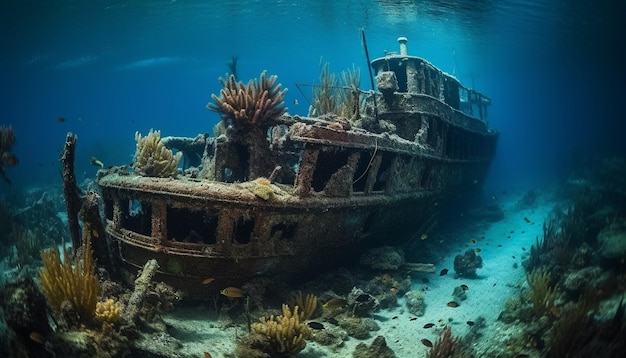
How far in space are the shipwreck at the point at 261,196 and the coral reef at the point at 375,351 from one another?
2429 millimetres

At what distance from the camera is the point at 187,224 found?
8320 mm

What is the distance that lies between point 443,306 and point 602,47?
104ft

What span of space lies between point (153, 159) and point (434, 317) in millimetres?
7582

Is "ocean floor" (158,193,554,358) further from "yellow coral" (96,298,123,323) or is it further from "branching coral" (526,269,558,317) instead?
"yellow coral" (96,298,123,323)

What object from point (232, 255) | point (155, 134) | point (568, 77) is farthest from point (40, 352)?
point (568, 77)

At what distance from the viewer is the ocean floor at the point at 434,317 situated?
625 centimetres

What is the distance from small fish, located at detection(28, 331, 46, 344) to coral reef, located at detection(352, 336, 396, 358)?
15.7ft

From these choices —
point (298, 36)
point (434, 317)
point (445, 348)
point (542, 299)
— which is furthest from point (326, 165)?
point (298, 36)

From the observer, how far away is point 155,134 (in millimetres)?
8289

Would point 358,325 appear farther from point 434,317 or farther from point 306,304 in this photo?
point 434,317

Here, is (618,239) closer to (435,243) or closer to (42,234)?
(435,243)

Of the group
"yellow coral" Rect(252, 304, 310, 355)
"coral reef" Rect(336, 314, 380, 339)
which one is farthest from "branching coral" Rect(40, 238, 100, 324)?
"coral reef" Rect(336, 314, 380, 339)

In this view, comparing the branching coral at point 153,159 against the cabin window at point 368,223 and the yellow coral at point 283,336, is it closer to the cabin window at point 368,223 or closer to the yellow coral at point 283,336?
the yellow coral at point 283,336

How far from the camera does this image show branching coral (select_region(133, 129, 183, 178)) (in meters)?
7.82
